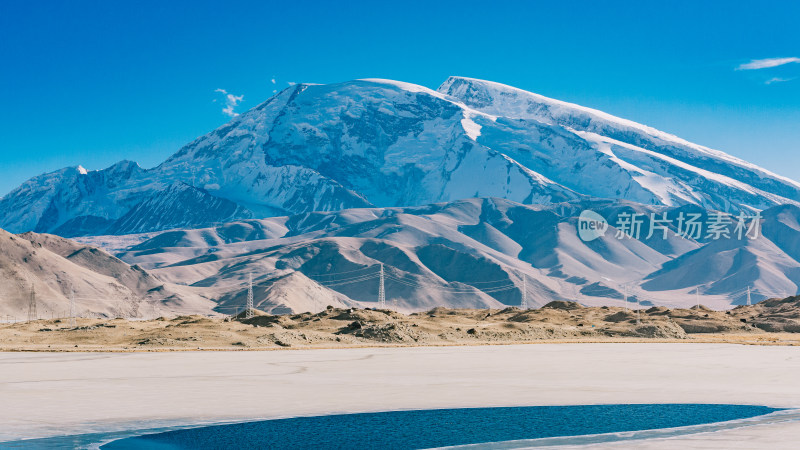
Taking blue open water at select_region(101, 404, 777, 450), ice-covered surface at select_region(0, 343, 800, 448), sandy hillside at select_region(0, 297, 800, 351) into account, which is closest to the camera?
blue open water at select_region(101, 404, 777, 450)

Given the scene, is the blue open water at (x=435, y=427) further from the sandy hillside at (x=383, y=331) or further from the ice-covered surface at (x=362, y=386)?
the sandy hillside at (x=383, y=331)

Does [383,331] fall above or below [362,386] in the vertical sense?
above

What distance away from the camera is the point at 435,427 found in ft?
89.8

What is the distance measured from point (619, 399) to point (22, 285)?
19290cm

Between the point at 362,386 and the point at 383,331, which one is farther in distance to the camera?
the point at 383,331

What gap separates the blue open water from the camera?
25047 mm

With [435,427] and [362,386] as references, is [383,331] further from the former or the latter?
[435,427]

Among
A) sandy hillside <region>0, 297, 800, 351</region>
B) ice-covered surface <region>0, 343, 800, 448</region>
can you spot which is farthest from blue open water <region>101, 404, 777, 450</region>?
sandy hillside <region>0, 297, 800, 351</region>

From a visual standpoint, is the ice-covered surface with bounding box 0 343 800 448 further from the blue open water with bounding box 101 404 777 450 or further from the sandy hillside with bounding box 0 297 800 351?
the sandy hillside with bounding box 0 297 800 351

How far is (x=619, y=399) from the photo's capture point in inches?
1330

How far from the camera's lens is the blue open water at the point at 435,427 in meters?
25.0

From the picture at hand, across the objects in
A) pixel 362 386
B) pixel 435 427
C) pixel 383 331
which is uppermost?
pixel 383 331

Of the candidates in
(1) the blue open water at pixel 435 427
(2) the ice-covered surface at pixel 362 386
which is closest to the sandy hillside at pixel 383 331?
(2) the ice-covered surface at pixel 362 386

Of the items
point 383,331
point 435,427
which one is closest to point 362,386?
point 435,427
